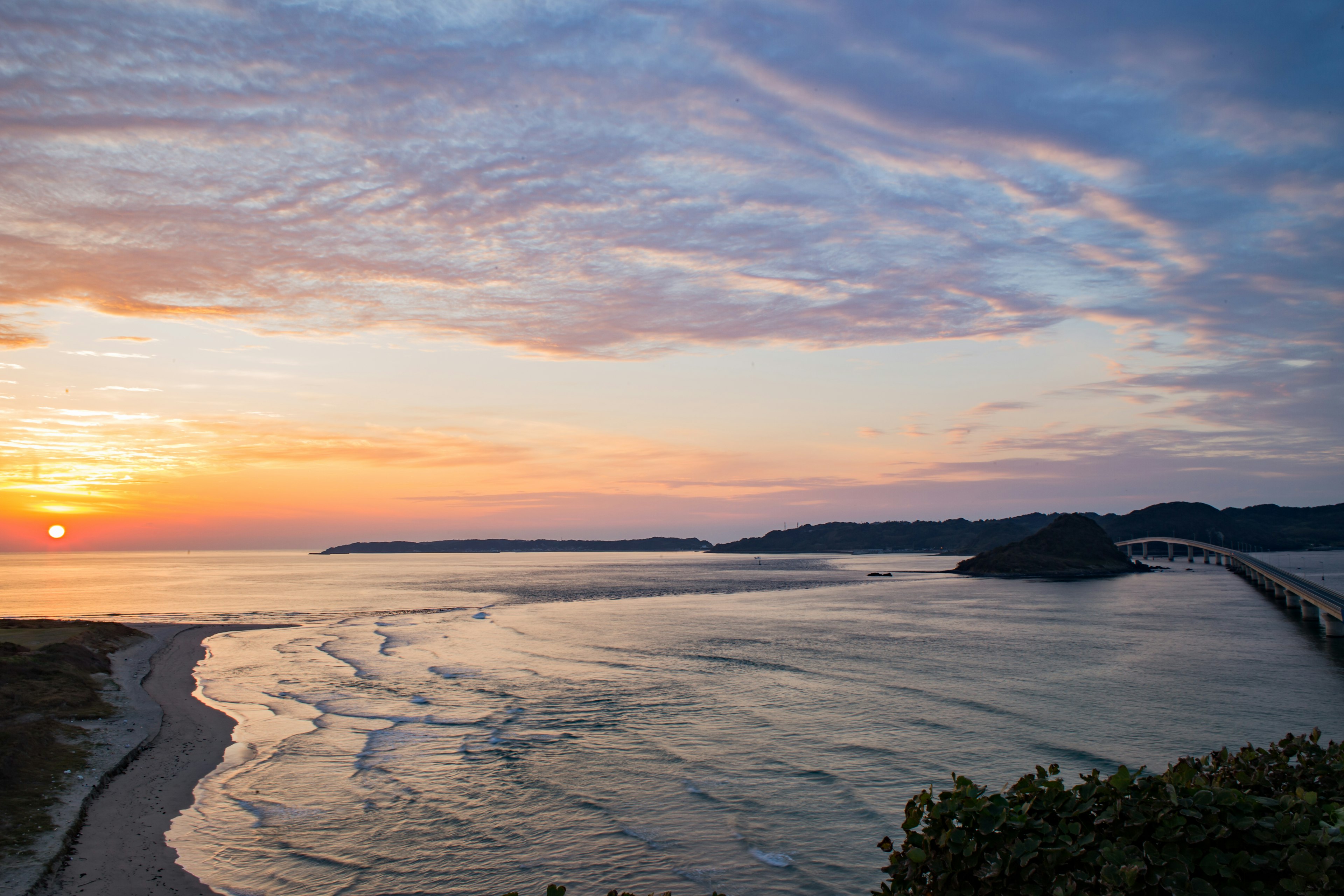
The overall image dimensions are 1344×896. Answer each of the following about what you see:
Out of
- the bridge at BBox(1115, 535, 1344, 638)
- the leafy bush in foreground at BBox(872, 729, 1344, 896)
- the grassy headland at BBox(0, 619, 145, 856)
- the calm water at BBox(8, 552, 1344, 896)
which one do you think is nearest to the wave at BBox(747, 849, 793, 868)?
the calm water at BBox(8, 552, 1344, 896)

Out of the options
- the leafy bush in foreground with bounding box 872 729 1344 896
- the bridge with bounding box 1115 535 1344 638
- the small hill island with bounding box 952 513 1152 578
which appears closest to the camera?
the leafy bush in foreground with bounding box 872 729 1344 896

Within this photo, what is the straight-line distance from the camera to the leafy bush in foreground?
6.62 meters

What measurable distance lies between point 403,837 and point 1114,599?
11294 centimetres

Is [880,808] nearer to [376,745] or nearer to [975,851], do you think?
[975,851]

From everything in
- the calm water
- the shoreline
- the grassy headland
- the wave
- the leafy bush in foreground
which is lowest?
the calm water

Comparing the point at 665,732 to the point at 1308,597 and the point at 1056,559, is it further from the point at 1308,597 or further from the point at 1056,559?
the point at 1056,559

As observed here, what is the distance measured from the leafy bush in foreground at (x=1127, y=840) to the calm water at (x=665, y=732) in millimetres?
10582

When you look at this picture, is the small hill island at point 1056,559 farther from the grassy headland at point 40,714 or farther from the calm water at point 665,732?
the grassy headland at point 40,714

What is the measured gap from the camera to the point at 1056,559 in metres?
185

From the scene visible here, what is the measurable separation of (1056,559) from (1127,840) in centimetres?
20046

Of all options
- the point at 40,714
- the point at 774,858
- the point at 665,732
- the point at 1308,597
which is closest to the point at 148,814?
the point at 40,714

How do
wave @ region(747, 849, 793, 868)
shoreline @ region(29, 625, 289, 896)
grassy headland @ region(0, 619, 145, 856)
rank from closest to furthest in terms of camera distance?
shoreline @ region(29, 625, 289, 896), wave @ region(747, 849, 793, 868), grassy headland @ region(0, 619, 145, 856)

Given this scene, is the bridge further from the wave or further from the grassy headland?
the grassy headland

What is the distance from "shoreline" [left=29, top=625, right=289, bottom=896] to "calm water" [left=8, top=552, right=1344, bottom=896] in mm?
671
